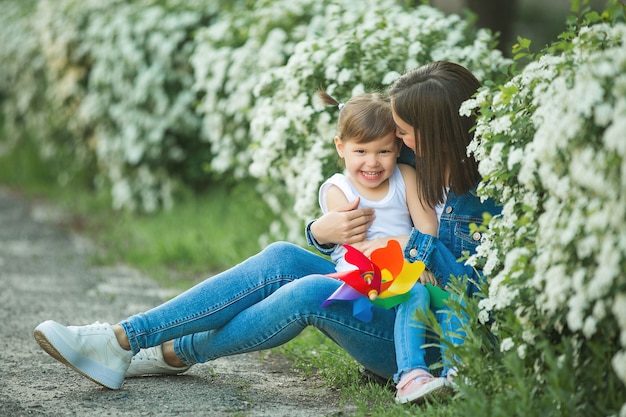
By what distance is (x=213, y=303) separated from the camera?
326 centimetres

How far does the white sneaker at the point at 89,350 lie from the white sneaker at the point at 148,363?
162 mm

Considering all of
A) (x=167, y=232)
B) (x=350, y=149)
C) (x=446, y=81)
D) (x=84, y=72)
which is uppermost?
(x=446, y=81)

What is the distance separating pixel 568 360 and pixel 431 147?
3.10ft

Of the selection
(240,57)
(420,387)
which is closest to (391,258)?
(420,387)

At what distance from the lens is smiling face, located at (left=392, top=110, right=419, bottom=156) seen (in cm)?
318

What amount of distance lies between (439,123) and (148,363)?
4.70ft

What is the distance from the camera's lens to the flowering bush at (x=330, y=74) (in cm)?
416

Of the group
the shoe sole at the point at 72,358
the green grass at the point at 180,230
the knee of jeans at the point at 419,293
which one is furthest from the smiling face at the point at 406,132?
the green grass at the point at 180,230

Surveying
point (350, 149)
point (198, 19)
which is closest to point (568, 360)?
point (350, 149)

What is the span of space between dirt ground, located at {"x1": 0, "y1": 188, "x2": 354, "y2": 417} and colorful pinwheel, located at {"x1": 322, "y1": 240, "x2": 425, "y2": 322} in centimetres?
39

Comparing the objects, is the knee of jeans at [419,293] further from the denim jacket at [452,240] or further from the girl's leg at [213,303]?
the girl's leg at [213,303]

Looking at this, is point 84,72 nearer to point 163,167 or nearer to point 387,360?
point 163,167

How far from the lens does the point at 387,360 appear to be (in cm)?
317

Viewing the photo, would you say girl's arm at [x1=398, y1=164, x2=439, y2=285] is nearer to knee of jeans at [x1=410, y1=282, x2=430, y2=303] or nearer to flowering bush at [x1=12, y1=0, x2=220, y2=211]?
knee of jeans at [x1=410, y1=282, x2=430, y2=303]
